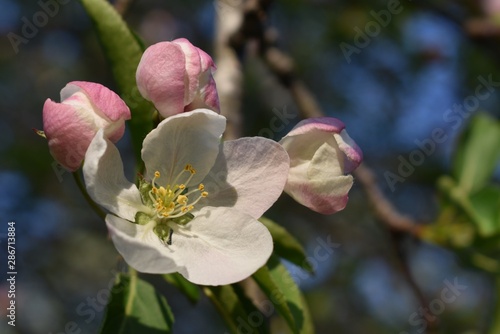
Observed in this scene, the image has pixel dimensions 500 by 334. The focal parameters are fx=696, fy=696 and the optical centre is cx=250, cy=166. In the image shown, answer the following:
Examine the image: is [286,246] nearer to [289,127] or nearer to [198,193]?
[198,193]

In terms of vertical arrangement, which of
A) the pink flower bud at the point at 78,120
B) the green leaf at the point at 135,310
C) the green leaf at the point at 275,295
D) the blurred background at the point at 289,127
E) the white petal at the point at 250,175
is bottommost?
the blurred background at the point at 289,127

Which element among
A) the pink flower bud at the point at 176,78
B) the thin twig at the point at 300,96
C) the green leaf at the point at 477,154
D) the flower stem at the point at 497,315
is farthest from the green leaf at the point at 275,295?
the green leaf at the point at 477,154

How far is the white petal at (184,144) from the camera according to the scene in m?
1.18

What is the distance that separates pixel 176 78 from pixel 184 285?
49 centimetres

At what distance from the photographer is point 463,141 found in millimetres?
2594

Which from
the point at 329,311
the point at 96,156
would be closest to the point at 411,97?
the point at 329,311

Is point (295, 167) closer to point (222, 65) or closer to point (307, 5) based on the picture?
point (222, 65)

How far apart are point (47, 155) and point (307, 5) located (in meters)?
1.65

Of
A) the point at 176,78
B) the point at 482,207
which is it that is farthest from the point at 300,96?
the point at 176,78

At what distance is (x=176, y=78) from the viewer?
1150 millimetres

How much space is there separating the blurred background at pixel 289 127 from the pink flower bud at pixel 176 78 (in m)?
2.54

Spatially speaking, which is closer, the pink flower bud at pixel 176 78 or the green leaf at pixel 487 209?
the pink flower bud at pixel 176 78

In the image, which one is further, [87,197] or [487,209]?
[487,209]

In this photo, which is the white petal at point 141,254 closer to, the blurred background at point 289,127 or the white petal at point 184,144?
the white petal at point 184,144
